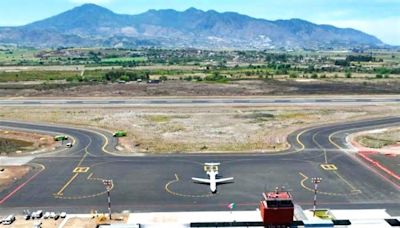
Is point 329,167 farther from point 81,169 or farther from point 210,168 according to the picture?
point 81,169

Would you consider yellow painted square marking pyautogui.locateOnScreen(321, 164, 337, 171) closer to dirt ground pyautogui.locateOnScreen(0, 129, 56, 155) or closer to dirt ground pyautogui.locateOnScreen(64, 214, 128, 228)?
dirt ground pyautogui.locateOnScreen(64, 214, 128, 228)

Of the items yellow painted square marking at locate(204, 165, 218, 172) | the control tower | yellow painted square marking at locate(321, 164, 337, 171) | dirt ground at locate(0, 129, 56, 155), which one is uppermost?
the control tower

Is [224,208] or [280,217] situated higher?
[280,217]

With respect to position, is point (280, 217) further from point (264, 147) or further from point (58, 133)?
point (58, 133)

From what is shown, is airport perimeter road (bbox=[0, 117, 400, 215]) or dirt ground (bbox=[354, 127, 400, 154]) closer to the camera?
airport perimeter road (bbox=[0, 117, 400, 215])

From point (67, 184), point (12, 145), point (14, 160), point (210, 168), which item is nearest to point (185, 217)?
point (210, 168)

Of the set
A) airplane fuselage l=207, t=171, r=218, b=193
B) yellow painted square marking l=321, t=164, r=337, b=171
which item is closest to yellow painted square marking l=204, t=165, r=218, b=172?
airplane fuselage l=207, t=171, r=218, b=193

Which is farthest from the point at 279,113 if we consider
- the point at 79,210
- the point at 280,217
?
the point at 280,217
